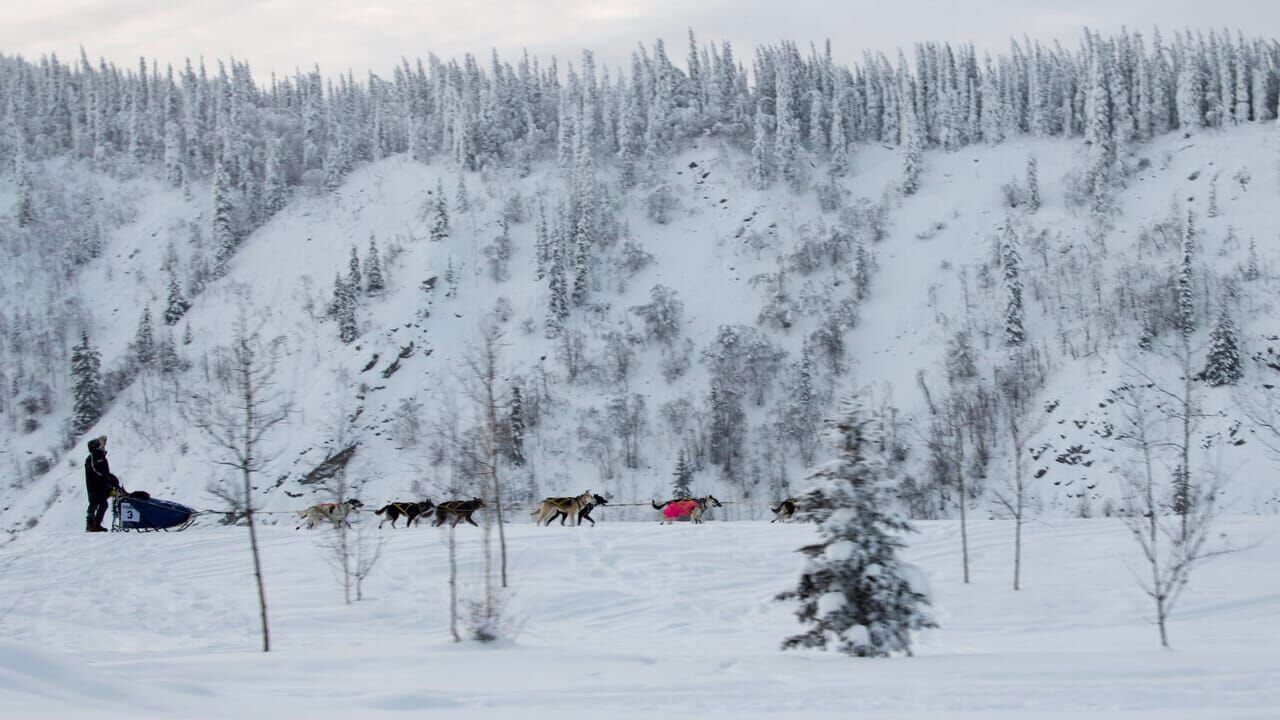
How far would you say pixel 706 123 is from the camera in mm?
90438

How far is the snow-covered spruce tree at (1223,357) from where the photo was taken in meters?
47.6

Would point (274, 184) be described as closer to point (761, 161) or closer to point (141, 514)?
point (761, 161)

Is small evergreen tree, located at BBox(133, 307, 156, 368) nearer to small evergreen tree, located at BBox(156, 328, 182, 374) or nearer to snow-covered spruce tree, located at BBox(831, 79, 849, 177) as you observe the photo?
small evergreen tree, located at BBox(156, 328, 182, 374)

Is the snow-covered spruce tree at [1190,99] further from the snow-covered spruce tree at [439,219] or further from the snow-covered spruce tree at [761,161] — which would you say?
the snow-covered spruce tree at [439,219]

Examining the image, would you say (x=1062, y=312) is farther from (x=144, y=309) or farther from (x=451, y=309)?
(x=144, y=309)

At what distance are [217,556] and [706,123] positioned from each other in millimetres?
78169

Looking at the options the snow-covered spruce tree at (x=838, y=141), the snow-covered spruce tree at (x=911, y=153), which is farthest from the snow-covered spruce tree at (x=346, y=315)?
the snow-covered spruce tree at (x=911, y=153)

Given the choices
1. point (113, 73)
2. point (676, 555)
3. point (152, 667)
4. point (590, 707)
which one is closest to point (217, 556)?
point (676, 555)

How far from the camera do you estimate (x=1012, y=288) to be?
197 feet

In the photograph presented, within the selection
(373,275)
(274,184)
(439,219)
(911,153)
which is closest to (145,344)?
(373,275)

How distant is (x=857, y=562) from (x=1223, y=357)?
1905 inches

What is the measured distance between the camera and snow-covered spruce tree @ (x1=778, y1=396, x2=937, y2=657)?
9844 millimetres

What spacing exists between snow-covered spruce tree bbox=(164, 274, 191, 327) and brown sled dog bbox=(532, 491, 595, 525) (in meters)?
59.5

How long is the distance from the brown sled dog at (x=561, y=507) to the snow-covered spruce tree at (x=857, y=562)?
1354 centimetres
